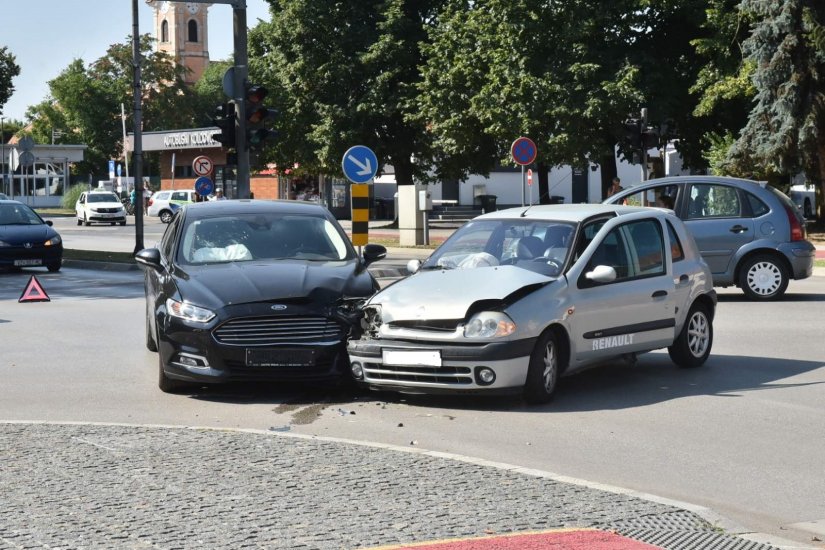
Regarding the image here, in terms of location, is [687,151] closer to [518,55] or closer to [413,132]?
[518,55]

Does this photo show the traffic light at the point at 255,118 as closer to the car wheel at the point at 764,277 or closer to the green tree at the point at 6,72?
the car wheel at the point at 764,277

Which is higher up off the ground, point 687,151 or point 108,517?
point 687,151

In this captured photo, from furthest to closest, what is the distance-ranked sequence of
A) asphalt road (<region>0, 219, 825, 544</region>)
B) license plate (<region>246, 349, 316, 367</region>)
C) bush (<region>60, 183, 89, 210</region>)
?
bush (<region>60, 183, 89, 210</region>) → license plate (<region>246, 349, 316, 367</region>) → asphalt road (<region>0, 219, 825, 544</region>)

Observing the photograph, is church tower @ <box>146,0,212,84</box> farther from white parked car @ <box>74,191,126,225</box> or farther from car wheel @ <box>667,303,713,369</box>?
car wheel @ <box>667,303,713,369</box>

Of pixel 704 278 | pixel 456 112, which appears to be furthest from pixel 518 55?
pixel 704 278

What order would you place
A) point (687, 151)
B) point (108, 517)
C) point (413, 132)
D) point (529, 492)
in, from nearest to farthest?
1. point (108, 517)
2. point (529, 492)
3. point (687, 151)
4. point (413, 132)

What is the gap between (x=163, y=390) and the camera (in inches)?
429

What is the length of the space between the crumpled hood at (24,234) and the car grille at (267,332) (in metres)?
18.1

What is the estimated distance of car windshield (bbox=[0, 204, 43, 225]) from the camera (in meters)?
28.0


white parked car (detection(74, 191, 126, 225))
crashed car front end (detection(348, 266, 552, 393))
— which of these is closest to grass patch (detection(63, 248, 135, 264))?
crashed car front end (detection(348, 266, 552, 393))

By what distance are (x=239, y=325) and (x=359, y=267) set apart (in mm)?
1649

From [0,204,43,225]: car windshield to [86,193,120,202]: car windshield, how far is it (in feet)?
119

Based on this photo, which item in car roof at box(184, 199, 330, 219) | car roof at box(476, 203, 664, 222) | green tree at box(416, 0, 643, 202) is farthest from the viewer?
green tree at box(416, 0, 643, 202)

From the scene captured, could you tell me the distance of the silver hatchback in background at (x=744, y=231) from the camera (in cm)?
1844
